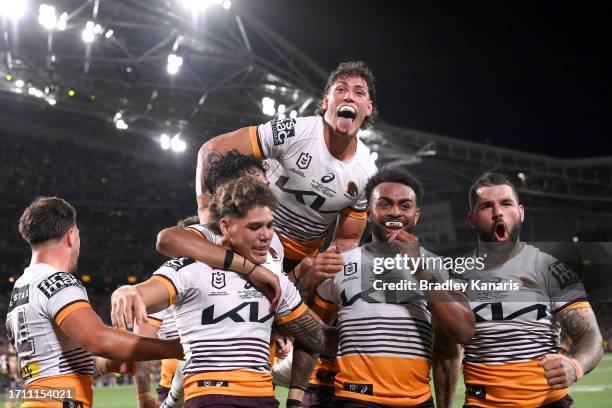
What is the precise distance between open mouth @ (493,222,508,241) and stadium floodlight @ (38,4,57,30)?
53.2ft

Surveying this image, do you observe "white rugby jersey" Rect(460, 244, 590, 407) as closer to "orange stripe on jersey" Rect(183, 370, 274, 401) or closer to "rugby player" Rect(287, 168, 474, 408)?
"rugby player" Rect(287, 168, 474, 408)

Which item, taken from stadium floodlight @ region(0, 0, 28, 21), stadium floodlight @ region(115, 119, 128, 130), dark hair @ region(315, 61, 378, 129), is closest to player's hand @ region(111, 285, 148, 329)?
dark hair @ region(315, 61, 378, 129)

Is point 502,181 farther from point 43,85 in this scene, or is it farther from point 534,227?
point 534,227

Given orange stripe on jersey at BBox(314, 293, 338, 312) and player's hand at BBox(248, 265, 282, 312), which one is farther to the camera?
orange stripe on jersey at BBox(314, 293, 338, 312)

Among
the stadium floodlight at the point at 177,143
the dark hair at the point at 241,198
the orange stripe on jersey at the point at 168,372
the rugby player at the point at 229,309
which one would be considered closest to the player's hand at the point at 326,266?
the rugby player at the point at 229,309

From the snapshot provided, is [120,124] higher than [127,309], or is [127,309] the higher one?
[120,124]

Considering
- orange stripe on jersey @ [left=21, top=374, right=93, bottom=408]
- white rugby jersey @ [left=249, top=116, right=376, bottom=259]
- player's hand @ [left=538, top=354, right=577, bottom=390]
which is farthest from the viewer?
white rugby jersey @ [left=249, top=116, right=376, bottom=259]

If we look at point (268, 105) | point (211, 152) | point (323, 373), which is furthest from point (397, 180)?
point (268, 105)

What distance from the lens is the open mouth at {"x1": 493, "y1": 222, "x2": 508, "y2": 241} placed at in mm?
4523

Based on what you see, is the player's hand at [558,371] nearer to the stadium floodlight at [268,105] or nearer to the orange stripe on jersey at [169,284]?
the orange stripe on jersey at [169,284]

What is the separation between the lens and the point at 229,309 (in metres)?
3.88

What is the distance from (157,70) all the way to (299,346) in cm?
2063

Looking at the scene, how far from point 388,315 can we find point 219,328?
1027 mm

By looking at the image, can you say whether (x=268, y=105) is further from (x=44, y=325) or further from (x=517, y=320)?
(x=517, y=320)
